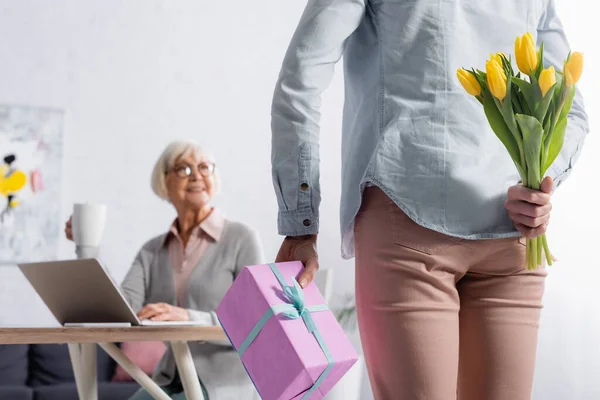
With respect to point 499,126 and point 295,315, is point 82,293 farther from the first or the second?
point 499,126

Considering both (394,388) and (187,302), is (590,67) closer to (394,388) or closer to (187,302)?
(187,302)

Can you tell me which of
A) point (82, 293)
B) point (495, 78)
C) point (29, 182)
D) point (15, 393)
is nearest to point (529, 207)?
point (495, 78)

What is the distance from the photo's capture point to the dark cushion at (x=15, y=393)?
12.4 ft

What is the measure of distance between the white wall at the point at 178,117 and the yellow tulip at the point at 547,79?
12.2 ft

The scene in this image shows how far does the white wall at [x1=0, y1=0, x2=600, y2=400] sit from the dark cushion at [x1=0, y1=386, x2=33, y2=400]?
0.73 metres

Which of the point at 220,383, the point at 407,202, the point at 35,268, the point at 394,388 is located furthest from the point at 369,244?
the point at 220,383

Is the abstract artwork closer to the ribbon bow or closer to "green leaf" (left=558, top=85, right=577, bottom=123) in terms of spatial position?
the ribbon bow

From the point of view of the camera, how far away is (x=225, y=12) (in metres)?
4.94

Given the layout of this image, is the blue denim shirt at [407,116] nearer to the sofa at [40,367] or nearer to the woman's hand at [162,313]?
the woman's hand at [162,313]

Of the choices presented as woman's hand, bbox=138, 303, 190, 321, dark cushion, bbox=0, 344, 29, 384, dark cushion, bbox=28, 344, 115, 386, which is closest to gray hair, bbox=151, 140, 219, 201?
woman's hand, bbox=138, 303, 190, 321

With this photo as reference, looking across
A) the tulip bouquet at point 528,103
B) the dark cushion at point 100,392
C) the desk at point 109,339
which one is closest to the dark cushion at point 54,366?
the dark cushion at point 100,392

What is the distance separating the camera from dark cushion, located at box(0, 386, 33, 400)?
377cm

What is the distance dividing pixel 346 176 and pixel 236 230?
160 cm

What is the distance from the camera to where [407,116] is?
Result: 3.49 ft
